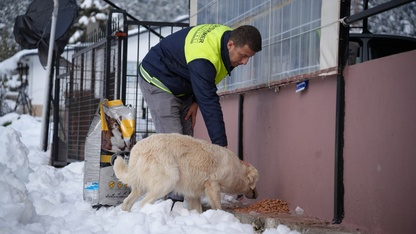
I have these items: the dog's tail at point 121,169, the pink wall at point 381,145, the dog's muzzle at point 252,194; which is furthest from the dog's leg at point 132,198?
the pink wall at point 381,145

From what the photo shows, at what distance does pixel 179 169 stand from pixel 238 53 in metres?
1.14

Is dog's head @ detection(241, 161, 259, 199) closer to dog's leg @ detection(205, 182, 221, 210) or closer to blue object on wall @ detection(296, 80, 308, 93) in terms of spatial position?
dog's leg @ detection(205, 182, 221, 210)

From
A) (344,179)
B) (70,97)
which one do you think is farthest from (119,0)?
(344,179)

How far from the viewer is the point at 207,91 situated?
5617mm

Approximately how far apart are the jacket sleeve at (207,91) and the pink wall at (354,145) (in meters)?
0.72

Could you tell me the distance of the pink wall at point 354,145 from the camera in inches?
162

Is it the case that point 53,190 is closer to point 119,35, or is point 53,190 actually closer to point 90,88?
point 119,35

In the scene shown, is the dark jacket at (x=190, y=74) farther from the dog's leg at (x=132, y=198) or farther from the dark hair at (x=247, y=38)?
the dog's leg at (x=132, y=198)

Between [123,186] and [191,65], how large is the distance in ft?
5.50

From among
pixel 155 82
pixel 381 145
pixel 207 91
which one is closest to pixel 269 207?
pixel 207 91

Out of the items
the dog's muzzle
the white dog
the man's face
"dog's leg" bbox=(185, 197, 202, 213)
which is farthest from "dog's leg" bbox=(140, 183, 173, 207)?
the man's face

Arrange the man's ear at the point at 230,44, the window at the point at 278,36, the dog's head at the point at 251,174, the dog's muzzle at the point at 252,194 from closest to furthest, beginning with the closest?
the window at the point at 278,36 < the man's ear at the point at 230,44 < the dog's head at the point at 251,174 < the dog's muzzle at the point at 252,194

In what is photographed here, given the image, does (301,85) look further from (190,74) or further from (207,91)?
(190,74)

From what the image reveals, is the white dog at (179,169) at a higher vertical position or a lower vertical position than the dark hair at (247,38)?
lower
